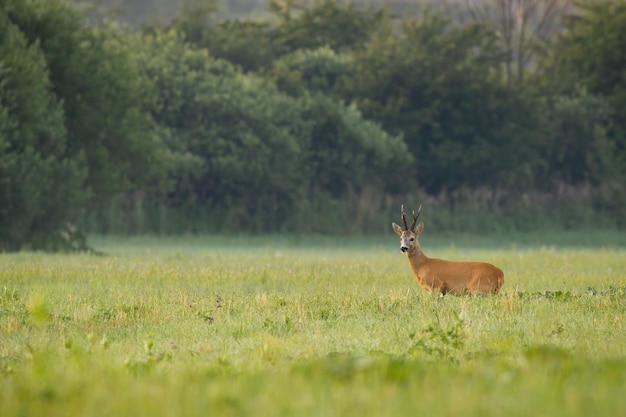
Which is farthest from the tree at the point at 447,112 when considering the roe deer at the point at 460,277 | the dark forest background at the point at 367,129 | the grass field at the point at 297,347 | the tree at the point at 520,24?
the roe deer at the point at 460,277

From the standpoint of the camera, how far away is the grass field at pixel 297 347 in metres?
8.34

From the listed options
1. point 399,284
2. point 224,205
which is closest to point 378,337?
point 399,284

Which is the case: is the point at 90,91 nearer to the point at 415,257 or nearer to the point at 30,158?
the point at 30,158

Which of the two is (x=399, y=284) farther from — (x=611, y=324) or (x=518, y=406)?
(x=518, y=406)

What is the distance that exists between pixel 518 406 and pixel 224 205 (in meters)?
46.0

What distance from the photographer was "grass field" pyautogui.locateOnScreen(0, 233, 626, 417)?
834cm

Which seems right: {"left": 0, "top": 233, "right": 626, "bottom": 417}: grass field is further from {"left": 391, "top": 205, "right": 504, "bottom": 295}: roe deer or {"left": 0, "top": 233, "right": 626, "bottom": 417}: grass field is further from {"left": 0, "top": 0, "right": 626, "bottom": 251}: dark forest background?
{"left": 0, "top": 0, "right": 626, "bottom": 251}: dark forest background

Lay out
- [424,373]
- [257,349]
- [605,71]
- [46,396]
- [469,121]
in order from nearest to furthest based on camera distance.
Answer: [46,396]
[424,373]
[257,349]
[469,121]
[605,71]

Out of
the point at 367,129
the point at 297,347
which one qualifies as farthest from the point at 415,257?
the point at 367,129

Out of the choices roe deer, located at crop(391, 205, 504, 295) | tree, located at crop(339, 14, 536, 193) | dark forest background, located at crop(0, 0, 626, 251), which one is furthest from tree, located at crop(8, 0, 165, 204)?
roe deer, located at crop(391, 205, 504, 295)

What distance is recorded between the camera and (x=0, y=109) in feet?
112

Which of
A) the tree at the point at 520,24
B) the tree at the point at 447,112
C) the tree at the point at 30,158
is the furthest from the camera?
the tree at the point at 520,24

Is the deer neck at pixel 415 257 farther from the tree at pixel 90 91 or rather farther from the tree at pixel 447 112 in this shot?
the tree at pixel 447 112

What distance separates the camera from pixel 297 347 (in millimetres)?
12273
